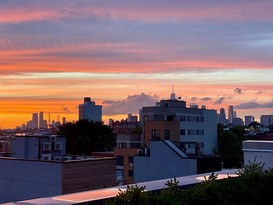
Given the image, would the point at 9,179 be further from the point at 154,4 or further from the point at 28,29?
the point at 154,4

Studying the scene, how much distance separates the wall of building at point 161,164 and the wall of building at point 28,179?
25.2ft

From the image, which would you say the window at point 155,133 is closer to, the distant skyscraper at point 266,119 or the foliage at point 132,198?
the foliage at point 132,198

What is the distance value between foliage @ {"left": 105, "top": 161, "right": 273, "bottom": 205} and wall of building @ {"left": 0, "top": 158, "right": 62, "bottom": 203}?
18.4 meters

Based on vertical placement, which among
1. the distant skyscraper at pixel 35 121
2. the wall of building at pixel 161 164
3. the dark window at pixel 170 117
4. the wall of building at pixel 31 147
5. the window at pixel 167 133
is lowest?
the wall of building at pixel 161 164

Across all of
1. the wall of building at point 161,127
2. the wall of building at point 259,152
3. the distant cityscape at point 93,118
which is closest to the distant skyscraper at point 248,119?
the distant cityscape at point 93,118

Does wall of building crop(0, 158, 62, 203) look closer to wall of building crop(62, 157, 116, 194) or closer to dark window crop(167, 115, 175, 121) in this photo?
wall of building crop(62, 157, 116, 194)

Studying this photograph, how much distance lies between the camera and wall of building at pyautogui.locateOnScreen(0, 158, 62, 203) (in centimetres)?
2456

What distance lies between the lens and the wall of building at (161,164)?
29562 mm

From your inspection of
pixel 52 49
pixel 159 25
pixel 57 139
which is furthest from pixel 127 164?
pixel 159 25

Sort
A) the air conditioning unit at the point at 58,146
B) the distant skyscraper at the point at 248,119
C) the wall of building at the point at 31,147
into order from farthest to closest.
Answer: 1. the distant skyscraper at the point at 248,119
2. the air conditioning unit at the point at 58,146
3. the wall of building at the point at 31,147

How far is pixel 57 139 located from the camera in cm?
3481

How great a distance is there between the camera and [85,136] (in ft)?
197

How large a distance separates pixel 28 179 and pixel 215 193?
843 inches

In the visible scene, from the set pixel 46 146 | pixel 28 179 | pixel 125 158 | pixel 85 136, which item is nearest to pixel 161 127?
pixel 125 158
